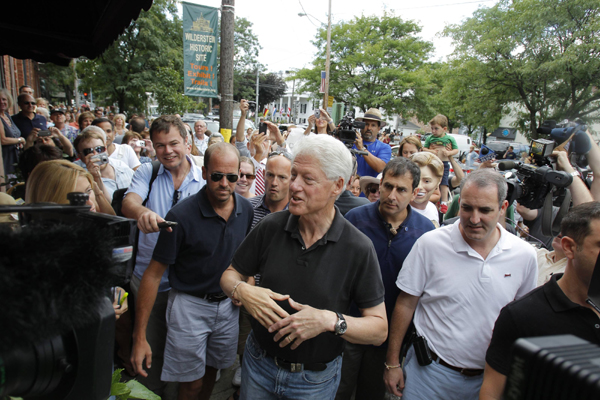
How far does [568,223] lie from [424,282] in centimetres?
86

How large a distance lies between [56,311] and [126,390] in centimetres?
132

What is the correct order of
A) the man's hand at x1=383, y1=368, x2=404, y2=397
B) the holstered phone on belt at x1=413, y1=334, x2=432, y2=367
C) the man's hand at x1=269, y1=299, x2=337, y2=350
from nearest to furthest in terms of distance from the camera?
Answer: the man's hand at x1=269, y1=299, x2=337, y2=350 → the holstered phone on belt at x1=413, y1=334, x2=432, y2=367 → the man's hand at x1=383, y1=368, x2=404, y2=397

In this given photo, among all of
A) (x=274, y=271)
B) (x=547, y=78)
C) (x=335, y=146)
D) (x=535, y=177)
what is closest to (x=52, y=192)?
(x=274, y=271)

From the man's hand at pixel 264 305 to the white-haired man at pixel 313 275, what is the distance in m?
0.03

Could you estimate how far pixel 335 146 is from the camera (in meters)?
1.88

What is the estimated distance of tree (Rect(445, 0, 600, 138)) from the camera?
50.7ft

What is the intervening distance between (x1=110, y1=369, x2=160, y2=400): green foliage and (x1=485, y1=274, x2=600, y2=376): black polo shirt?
1.71m

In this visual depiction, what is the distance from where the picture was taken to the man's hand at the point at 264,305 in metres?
1.60

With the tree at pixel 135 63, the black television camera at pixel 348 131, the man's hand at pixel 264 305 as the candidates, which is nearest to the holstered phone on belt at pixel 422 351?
the man's hand at pixel 264 305

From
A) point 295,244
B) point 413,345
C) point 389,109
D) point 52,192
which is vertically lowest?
point 413,345

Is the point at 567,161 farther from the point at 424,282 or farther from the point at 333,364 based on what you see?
the point at 333,364

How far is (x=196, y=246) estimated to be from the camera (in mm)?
2457

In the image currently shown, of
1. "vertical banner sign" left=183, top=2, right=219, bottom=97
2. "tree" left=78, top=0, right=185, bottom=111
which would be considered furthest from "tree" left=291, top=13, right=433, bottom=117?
"vertical banner sign" left=183, top=2, right=219, bottom=97

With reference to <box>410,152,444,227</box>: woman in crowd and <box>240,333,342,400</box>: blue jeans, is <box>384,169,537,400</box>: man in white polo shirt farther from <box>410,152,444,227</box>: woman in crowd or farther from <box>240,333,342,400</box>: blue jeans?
<box>410,152,444,227</box>: woman in crowd
